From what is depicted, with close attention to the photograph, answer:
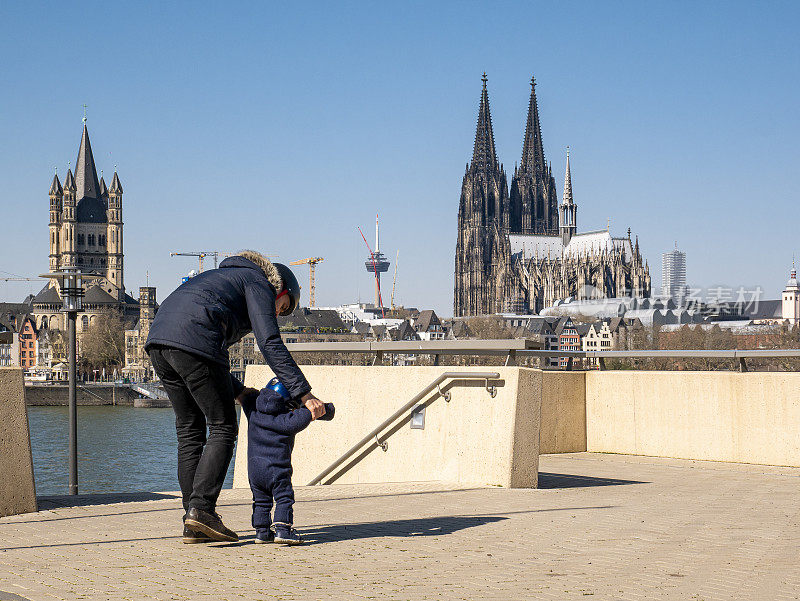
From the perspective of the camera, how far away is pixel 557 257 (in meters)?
161

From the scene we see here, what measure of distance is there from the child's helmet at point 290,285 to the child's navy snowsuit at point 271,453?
45 centimetres

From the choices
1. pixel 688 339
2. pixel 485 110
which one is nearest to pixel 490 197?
pixel 485 110

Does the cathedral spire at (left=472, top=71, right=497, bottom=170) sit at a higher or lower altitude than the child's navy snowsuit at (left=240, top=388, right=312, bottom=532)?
higher

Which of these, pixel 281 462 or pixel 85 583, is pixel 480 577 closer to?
pixel 281 462

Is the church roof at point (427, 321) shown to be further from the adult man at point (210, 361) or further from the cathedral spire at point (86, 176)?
the adult man at point (210, 361)

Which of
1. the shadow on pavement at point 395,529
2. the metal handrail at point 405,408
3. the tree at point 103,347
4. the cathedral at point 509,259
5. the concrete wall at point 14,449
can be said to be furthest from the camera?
the cathedral at point 509,259

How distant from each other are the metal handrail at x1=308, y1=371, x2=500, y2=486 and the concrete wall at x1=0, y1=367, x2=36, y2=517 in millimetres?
3133

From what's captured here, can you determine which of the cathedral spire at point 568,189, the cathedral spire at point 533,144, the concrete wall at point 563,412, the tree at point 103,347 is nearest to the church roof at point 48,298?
the tree at point 103,347

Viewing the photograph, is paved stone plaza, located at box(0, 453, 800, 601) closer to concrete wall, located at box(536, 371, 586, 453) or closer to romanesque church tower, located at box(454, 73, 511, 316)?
concrete wall, located at box(536, 371, 586, 453)

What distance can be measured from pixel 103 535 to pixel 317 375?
451 cm

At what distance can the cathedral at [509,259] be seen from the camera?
154 meters

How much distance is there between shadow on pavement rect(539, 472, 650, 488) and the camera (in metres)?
8.03

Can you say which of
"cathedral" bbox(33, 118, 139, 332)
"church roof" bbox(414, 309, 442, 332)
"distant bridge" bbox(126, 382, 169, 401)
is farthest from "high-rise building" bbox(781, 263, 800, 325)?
"cathedral" bbox(33, 118, 139, 332)

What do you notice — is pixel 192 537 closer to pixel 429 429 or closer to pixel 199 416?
pixel 199 416
